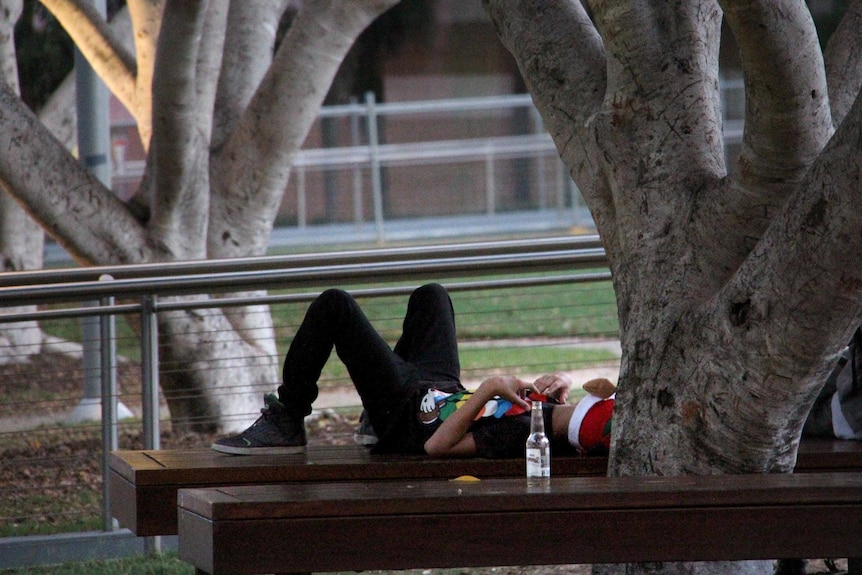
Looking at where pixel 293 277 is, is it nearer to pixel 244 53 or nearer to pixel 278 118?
pixel 278 118

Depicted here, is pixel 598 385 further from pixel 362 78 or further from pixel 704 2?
pixel 362 78

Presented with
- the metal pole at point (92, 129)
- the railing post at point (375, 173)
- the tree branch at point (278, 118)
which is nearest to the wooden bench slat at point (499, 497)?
the tree branch at point (278, 118)

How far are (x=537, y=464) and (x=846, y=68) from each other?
1717 mm

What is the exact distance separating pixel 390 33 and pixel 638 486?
1985 cm

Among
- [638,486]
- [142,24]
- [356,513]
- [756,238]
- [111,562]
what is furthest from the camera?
[142,24]

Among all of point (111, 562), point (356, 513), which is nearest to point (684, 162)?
point (356, 513)

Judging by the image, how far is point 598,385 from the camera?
412 centimetres

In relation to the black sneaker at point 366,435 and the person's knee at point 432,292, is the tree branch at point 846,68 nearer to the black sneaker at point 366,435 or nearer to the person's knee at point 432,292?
the person's knee at point 432,292

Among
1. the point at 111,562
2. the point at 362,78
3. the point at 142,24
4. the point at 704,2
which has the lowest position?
the point at 111,562

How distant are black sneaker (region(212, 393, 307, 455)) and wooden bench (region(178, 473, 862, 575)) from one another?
1.15 m

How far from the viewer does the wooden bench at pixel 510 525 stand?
8.75ft

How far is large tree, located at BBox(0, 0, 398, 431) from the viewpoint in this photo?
6766 millimetres

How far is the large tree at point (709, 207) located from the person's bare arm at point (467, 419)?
396 mm

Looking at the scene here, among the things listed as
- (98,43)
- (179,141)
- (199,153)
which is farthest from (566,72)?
(98,43)
